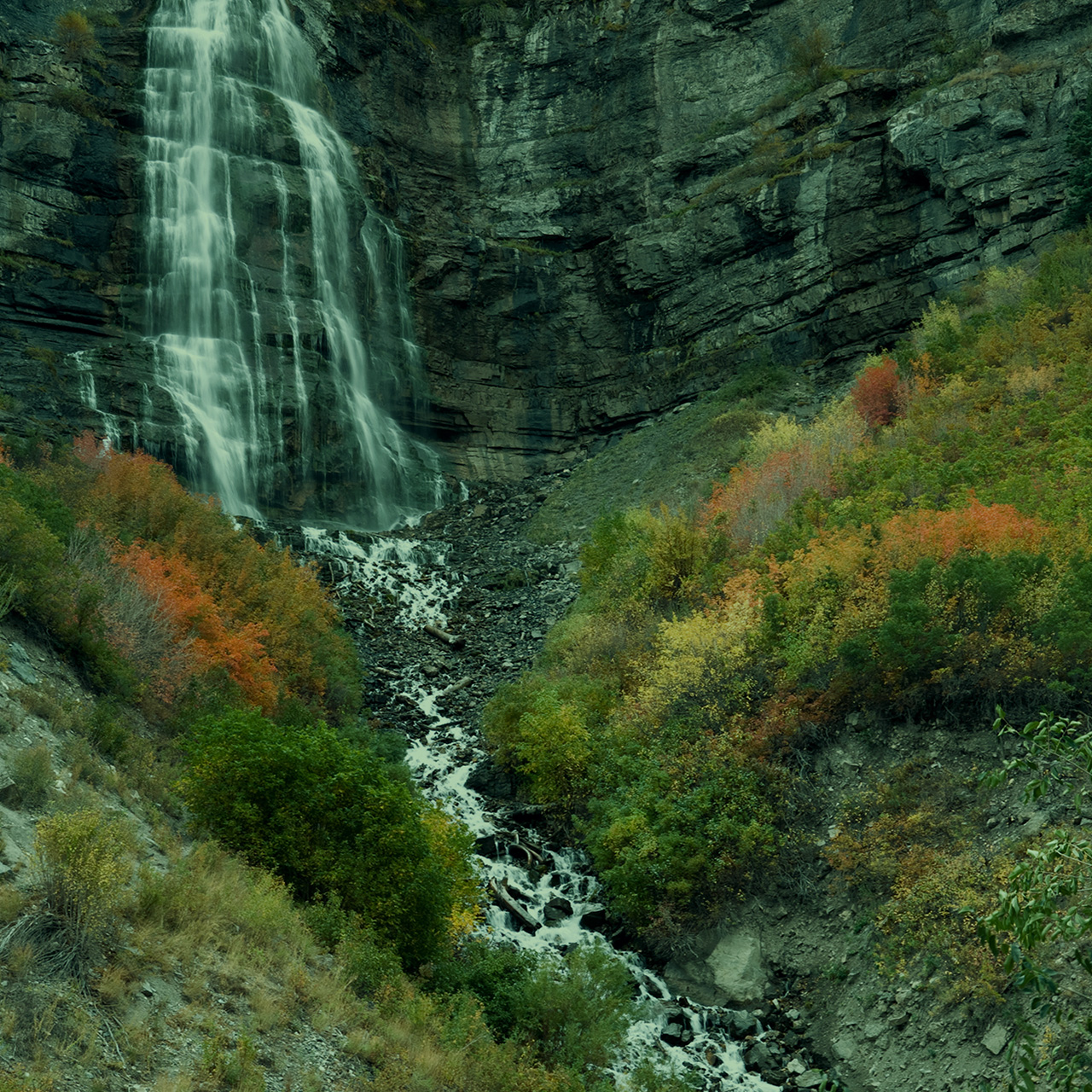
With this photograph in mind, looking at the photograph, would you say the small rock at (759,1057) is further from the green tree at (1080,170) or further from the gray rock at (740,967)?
the green tree at (1080,170)

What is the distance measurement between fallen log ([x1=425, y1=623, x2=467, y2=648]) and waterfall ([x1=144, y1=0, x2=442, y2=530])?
11.1m

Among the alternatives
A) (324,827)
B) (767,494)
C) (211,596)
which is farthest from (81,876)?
(767,494)

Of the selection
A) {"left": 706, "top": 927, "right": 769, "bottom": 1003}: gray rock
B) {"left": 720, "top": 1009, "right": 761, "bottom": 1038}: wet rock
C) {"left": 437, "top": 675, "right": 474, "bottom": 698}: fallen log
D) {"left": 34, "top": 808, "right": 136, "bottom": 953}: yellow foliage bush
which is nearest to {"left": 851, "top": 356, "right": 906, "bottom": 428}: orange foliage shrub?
{"left": 437, "top": 675, "right": 474, "bottom": 698}: fallen log

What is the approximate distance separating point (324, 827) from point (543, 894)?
250 inches

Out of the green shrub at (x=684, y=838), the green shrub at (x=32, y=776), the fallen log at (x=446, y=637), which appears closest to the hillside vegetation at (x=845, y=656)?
the green shrub at (x=684, y=838)

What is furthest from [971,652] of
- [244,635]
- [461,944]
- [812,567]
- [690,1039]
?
[244,635]

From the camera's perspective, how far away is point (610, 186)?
52188 millimetres

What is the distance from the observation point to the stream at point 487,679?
14.0 meters

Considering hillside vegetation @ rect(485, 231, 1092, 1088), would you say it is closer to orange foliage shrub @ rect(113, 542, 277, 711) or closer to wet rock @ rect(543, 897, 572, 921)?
wet rock @ rect(543, 897, 572, 921)

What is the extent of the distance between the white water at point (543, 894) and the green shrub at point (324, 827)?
366 centimetres

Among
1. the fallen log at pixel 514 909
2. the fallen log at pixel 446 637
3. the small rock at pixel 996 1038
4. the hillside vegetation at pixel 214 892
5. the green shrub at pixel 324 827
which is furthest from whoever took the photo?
the fallen log at pixel 446 637

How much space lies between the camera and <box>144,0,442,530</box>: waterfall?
127ft

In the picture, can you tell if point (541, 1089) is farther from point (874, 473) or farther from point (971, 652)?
point (874, 473)

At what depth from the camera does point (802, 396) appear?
133 ft
